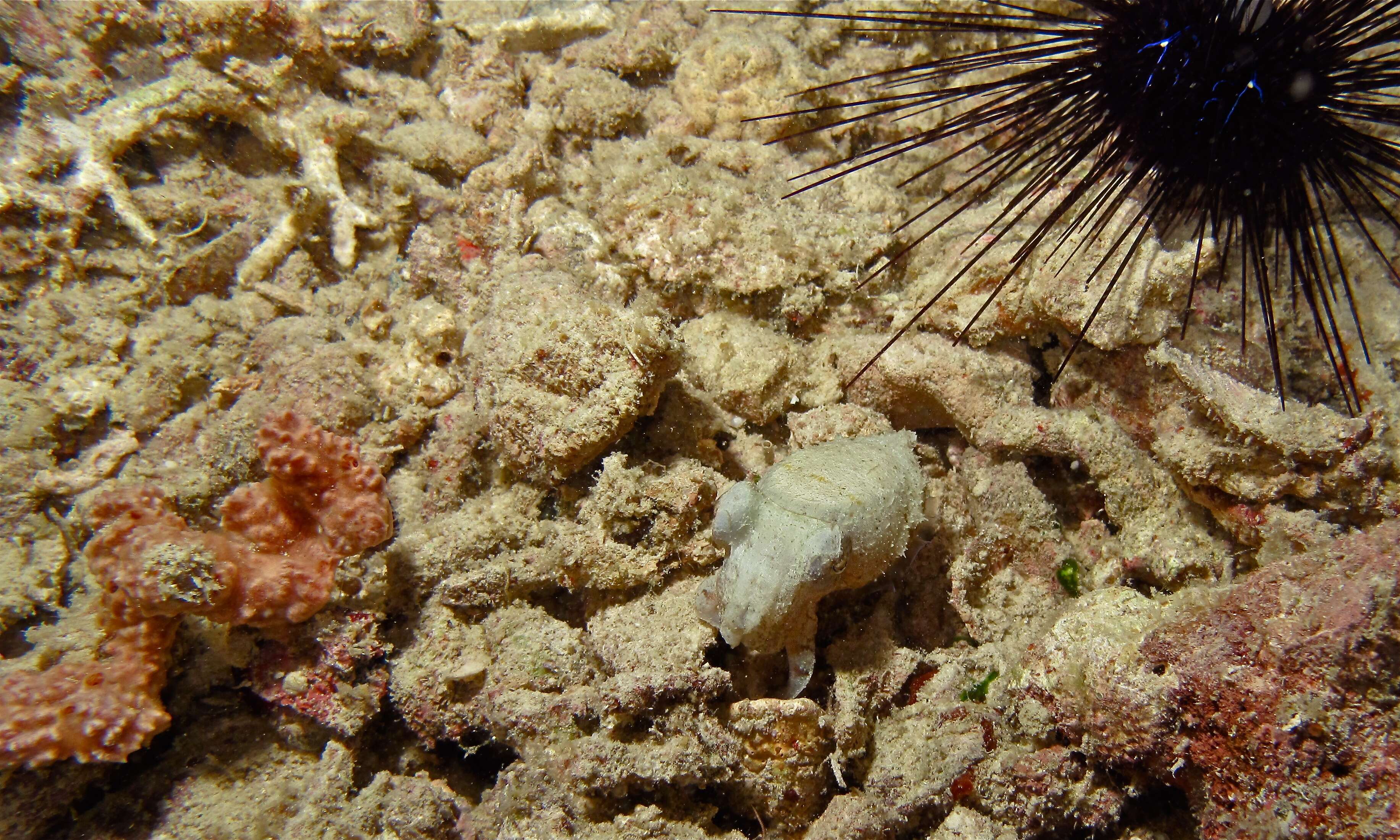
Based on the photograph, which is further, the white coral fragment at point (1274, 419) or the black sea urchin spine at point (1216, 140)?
the black sea urchin spine at point (1216, 140)

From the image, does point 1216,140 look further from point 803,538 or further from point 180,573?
point 180,573

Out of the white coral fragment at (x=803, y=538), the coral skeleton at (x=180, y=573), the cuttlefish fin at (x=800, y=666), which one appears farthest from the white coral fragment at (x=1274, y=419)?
the coral skeleton at (x=180, y=573)

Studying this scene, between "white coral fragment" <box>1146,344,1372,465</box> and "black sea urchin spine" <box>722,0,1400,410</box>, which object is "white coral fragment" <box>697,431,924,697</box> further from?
"white coral fragment" <box>1146,344,1372,465</box>

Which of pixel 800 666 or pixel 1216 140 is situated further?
pixel 1216 140

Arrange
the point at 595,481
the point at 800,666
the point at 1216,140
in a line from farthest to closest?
the point at 595,481 → the point at 1216,140 → the point at 800,666

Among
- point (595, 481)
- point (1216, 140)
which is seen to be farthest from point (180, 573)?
point (1216, 140)

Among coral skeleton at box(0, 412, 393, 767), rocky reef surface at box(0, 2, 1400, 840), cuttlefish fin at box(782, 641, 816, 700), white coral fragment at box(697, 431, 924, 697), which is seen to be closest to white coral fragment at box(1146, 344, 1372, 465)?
rocky reef surface at box(0, 2, 1400, 840)

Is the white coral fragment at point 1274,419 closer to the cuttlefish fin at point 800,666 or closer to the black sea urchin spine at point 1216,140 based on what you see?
the black sea urchin spine at point 1216,140
